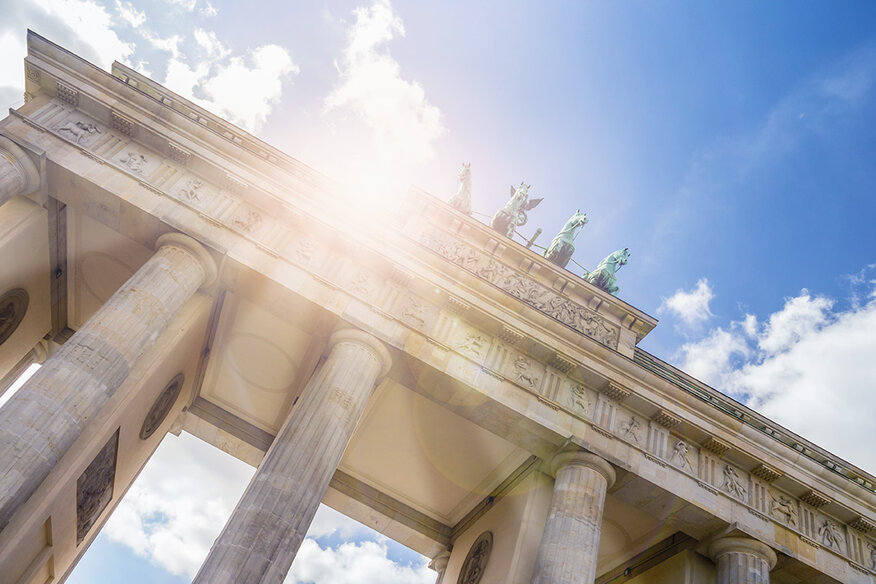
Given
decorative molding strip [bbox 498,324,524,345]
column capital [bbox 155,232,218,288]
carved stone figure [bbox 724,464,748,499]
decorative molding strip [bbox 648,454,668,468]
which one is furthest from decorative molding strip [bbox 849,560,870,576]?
column capital [bbox 155,232,218,288]

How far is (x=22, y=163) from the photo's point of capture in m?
12.3

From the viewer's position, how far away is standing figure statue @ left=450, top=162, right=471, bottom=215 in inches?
700

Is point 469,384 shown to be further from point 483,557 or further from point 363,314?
point 483,557

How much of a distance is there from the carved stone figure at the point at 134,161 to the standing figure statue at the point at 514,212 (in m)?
9.99

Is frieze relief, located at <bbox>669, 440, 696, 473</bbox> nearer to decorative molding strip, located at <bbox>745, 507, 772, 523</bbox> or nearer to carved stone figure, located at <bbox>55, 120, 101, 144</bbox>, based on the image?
decorative molding strip, located at <bbox>745, 507, 772, 523</bbox>

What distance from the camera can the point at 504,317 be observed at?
46.2ft

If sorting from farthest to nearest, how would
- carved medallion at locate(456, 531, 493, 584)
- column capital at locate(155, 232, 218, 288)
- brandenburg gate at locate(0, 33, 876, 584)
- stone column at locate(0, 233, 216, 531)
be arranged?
carved medallion at locate(456, 531, 493, 584), column capital at locate(155, 232, 218, 288), brandenburg gate at locate(0, 33, 876, 584), stone column at locate(0, 233, 216, 531)

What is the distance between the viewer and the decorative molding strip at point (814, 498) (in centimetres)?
1434

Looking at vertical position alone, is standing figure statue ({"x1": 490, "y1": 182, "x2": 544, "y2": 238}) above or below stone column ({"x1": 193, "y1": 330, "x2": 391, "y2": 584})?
above

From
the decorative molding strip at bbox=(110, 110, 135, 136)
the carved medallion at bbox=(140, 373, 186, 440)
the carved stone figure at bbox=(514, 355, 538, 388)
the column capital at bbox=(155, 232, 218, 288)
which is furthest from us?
the carved medallion at bbox=(140, 373, 186, 440)

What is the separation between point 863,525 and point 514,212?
12.5 metres

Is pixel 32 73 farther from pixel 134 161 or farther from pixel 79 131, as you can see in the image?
pixel 134 161

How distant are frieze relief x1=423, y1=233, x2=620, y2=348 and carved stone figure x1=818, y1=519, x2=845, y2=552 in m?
6.73

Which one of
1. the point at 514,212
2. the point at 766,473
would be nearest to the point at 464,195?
the point at 514,212
